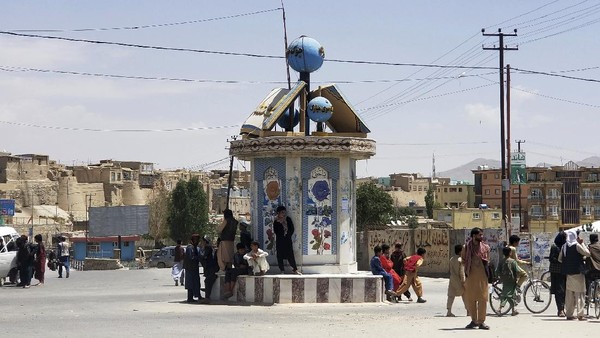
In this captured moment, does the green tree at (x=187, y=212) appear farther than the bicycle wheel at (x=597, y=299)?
Yes

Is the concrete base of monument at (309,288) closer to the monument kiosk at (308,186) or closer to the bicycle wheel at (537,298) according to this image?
the monument kiosk at (308,186)

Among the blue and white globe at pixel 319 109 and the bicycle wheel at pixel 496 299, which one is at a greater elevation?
the blue and white globe at pixel 319 109

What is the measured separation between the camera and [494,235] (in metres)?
34.8

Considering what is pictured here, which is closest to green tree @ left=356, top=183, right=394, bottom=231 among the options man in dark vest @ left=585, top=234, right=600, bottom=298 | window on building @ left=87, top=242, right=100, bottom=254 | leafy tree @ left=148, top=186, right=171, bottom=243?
window on building @ left=87, top=242, right=100, bottom=254

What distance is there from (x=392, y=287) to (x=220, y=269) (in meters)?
3.56

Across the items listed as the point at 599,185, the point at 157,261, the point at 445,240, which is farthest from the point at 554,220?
the point at 445,240

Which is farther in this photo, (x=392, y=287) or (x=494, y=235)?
(x=494, y=235)

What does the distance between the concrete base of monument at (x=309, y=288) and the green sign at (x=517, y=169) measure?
2351 centimetres

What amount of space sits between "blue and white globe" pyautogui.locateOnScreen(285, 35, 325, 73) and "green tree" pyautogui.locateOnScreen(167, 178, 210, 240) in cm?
8103

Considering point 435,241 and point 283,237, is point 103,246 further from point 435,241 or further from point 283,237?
point 283,237

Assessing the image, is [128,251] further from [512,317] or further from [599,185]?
[512,317]

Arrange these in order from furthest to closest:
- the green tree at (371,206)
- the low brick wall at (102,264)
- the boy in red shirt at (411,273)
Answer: the green tree at (371,206) < the low brick wall at (102,264) < the boy in red shirt at (411,273)

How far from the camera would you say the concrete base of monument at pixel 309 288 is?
20031 mm

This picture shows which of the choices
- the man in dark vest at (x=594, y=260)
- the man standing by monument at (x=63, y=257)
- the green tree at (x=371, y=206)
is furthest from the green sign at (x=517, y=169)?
the green tree at (x=371, y=206)
